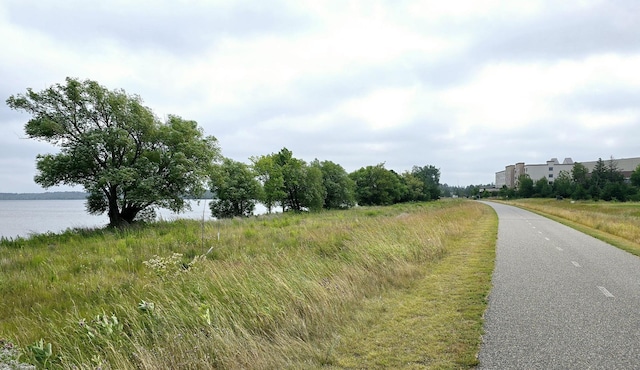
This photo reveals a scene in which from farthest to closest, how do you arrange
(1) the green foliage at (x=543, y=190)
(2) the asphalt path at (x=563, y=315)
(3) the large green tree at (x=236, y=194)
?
(1) the green foliage at (x=543, y=190)
(3) the large green tree at (x=236, y=194)
(2) the asphalt path at (x=563, y=315)

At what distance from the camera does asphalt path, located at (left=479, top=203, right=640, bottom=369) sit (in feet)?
13.1

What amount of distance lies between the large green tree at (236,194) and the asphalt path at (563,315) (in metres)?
37.8

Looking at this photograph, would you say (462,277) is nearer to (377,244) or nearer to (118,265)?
(377,244)

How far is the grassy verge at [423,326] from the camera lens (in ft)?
13.4

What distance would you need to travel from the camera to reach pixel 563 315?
5.40m

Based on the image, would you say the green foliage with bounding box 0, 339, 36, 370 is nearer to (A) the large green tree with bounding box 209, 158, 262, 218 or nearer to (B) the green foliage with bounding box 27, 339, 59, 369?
(B) the green foliage with bounding box 27, 339, 59, 369

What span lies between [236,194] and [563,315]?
4104 centimetres

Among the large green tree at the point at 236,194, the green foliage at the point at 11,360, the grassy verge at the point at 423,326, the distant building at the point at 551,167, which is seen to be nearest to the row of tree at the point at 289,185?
the large green tree at the point at 236,194

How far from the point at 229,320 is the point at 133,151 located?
21742 mm

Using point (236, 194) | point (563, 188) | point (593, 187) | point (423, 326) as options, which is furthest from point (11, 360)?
point (563, 188)

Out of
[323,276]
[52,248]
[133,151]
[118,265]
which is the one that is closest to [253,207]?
[133,151]

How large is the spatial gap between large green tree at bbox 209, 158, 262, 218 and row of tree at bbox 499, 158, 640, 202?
7474 cm

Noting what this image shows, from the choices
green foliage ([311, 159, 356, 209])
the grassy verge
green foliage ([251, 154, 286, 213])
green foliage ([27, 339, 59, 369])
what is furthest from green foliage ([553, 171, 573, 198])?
green foliage ([27, 339, 59, 369])

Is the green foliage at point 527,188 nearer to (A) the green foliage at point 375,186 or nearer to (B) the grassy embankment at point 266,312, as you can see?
(A) the green foliage at point 375,186
